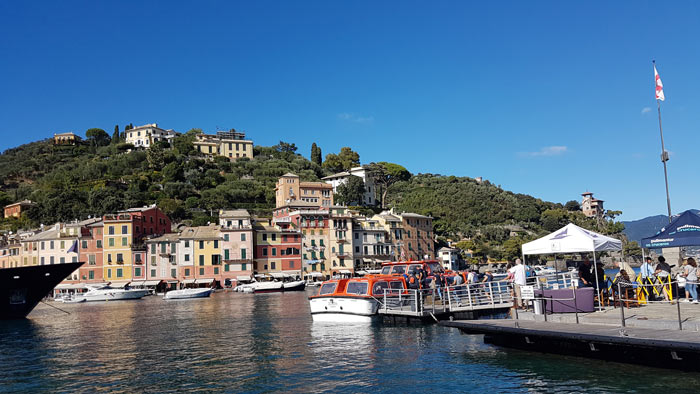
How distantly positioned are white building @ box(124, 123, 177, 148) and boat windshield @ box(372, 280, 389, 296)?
143 metres

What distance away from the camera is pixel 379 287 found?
29.4 m

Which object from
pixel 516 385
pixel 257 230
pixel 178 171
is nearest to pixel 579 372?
pixel 516 385

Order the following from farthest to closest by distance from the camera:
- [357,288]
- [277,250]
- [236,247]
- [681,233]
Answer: [277,250]
[236,247]
[357,288]
[681,233]

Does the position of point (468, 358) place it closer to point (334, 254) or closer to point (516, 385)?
point (516, 385)

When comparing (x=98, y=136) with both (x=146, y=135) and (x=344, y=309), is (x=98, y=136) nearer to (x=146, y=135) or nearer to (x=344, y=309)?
(x=146, y=135)

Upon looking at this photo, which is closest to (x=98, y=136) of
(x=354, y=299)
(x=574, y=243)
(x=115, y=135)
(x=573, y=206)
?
(x=115, y=135)

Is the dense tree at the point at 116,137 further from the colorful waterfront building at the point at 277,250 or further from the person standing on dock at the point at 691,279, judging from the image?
the person standing on dock at the point at 691,279

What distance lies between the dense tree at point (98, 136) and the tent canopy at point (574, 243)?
172m

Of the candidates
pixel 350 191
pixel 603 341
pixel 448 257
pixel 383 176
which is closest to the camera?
pixel 603 341

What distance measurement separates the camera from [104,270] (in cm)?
7875

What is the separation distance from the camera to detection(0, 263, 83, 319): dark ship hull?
145 ft

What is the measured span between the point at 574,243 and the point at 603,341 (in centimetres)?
588

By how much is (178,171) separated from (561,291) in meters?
115

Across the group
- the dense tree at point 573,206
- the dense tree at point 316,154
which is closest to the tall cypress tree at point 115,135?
the dense tree at point 316,154
